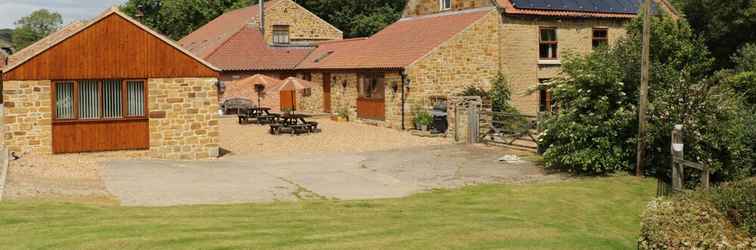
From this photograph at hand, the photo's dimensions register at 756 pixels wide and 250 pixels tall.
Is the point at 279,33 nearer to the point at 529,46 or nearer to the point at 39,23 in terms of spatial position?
the point at 529,46

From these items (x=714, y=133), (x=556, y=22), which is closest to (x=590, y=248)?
(x=714, y=133)

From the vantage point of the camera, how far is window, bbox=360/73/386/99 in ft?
103

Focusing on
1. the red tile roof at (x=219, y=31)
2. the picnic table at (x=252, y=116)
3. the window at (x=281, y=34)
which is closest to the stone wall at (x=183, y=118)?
the picnic table at (x=252, y=116)

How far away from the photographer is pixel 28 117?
19797 millimetres

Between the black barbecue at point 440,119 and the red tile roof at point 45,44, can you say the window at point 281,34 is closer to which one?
the black barbecue at point 440,119

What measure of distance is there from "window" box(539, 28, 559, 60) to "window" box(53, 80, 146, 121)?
685 inches

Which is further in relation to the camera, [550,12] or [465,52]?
[550,12]

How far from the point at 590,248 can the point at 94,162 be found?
45.2 ft

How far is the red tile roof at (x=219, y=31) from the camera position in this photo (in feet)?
144

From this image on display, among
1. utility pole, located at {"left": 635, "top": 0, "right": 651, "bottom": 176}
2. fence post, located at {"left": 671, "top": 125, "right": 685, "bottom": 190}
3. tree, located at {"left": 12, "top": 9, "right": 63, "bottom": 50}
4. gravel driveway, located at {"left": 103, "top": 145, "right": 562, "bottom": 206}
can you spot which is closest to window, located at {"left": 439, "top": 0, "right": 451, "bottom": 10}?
gravel driveway, located at {"left": 103, "top": 145, "right": 562, "bottom": 206}

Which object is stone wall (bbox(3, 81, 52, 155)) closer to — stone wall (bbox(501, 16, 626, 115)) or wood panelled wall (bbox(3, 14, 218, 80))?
wood panelled wall (bbox(3, 14, 218, 80))

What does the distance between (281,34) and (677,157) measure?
35516 mm

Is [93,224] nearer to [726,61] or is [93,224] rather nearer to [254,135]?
[254,135]

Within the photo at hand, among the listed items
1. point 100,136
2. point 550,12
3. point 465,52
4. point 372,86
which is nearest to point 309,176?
point 100,136
